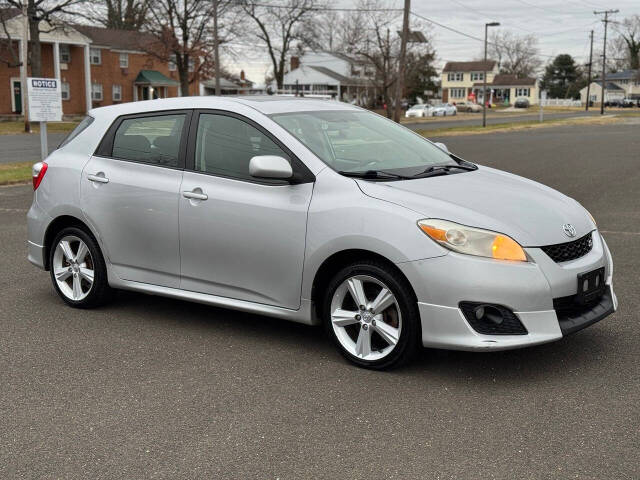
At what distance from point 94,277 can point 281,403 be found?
257 cm

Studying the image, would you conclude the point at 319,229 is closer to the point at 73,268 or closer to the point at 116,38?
the point at 73,268

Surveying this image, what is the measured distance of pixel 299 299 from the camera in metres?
5.10

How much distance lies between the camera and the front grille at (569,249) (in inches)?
181

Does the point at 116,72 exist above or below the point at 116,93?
above

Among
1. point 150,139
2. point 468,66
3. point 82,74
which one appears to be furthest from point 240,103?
point 468,66

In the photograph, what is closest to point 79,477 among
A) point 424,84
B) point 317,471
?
point 317,471

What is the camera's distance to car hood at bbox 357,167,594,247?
4590 millimetres

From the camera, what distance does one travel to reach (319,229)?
4.92 m

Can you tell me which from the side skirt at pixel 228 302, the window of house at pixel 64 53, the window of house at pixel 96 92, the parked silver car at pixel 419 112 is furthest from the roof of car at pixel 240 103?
the parked silver car at pixel 419 112

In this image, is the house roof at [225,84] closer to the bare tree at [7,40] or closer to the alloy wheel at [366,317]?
the bare tree at [7,40]

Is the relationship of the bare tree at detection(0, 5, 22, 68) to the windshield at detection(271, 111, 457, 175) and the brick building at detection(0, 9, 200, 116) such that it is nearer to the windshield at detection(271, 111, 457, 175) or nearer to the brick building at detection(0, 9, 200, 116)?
the brick building at detection(0, 9, 200, 116)

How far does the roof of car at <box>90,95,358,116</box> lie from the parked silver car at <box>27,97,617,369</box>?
0.7 inches

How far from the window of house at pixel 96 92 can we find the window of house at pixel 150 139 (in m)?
62.2

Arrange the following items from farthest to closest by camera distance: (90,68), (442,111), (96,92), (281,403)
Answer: (442,111) < (96,92) < (90,68) < (281,403)
